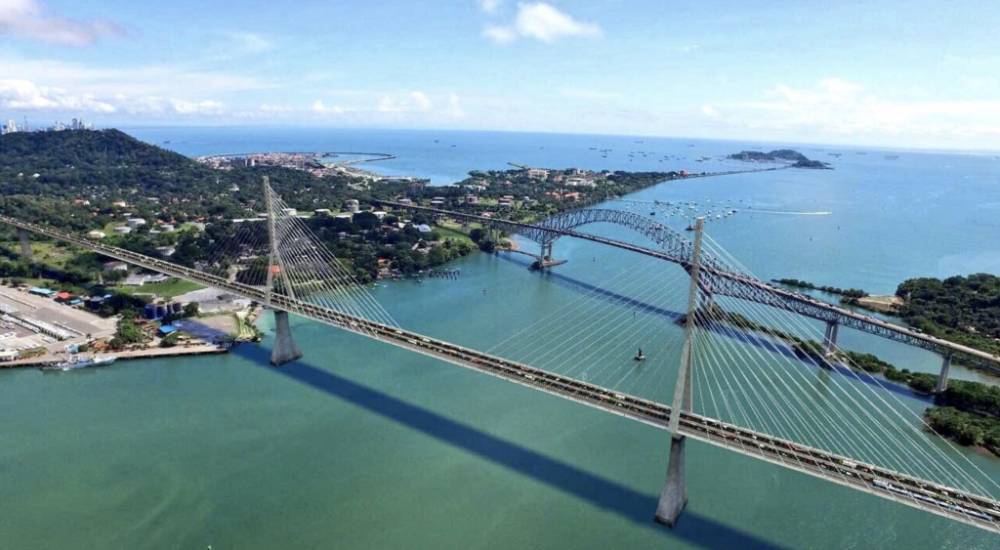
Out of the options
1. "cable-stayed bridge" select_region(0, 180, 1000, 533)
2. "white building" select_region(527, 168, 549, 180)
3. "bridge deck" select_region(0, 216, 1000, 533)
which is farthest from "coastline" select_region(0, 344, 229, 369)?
"white building" select_region(527, 168, 549, 180)

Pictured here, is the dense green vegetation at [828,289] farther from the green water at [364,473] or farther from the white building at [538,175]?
the white building at [538,175]

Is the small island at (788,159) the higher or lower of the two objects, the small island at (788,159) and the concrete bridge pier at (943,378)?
the higher

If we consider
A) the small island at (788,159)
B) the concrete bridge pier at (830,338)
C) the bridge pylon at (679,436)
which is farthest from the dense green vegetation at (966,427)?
the small island at (788,159)

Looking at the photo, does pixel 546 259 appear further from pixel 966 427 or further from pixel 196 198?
pixel 196 198

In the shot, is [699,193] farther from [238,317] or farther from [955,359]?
[238,317]

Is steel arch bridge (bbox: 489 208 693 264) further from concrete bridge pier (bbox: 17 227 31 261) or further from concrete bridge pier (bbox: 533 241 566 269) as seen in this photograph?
concrete bridge pier (bbox: 17 227 31 261)

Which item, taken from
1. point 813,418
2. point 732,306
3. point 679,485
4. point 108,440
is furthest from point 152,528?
point 732,306
